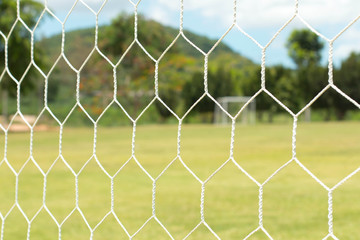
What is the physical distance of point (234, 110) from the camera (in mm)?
19906

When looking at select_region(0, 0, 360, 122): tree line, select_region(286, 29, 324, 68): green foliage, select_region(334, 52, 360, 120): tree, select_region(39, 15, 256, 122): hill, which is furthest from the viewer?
select_region(286, 29, 324, 68): green foliage

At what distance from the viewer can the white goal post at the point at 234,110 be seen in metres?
19.3

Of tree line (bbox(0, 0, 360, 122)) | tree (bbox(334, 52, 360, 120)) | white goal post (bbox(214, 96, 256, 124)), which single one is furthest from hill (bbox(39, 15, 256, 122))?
tree (bbox(334, 52, 360, 120))

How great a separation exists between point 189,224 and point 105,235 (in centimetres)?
39

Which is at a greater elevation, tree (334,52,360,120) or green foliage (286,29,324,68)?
green foliage (286,29,324,68)

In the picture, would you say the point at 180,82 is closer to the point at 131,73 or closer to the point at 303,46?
the point at 131,73

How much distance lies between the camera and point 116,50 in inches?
907

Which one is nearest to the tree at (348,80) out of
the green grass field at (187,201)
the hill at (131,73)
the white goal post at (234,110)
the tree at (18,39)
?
the white goal post at (234,110)

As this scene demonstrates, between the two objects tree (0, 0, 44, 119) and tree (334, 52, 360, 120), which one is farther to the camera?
tree (334, 52, 360, 120)

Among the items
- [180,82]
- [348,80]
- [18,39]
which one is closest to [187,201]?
[18,39]

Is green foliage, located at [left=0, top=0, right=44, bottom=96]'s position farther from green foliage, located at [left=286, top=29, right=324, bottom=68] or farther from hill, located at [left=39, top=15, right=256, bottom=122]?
green foliage, located at [left=286, top=29, right=324, bottom=68]

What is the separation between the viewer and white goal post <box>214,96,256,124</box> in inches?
760

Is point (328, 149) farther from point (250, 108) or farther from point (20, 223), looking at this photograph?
point (250, 108)

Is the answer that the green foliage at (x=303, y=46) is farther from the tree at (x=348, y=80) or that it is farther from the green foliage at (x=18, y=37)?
the green foliage at (x=18, y=37)
